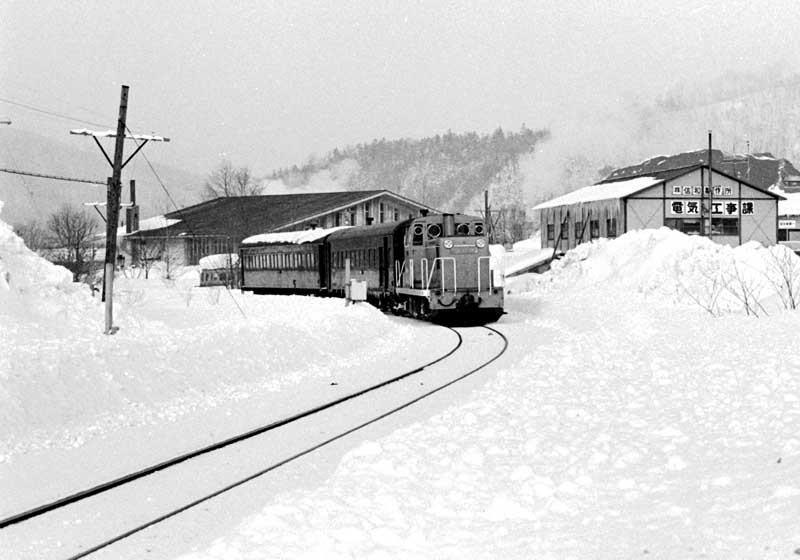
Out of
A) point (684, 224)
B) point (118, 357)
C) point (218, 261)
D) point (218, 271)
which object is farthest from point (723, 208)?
point (118, 357)

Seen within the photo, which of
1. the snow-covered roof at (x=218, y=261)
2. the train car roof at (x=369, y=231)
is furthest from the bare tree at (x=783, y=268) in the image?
the snow-covered roof at (x=218, y=261)

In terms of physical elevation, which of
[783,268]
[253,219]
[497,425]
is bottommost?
[497,425]

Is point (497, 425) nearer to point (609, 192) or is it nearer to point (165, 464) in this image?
point (165, 464)

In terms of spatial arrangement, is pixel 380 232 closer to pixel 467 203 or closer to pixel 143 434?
pixel 143 434

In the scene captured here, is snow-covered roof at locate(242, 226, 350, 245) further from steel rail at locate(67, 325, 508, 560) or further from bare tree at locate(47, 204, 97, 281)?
steel rail at locate(67, 325, 508, 560)

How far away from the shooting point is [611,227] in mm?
52031

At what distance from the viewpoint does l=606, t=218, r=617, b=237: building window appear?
169ft

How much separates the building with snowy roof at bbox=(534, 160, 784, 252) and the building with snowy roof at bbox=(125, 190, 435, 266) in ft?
38.9

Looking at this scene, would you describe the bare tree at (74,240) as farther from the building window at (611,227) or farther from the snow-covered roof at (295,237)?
the building window at (611,227)

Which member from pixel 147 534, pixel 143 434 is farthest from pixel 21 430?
pixel 147 534

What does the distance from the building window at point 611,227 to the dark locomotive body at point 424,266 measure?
Answer: 21.5 metres

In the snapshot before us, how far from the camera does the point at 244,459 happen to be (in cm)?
918

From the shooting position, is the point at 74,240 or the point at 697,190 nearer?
the point at 697,190

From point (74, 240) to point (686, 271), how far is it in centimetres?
4014
